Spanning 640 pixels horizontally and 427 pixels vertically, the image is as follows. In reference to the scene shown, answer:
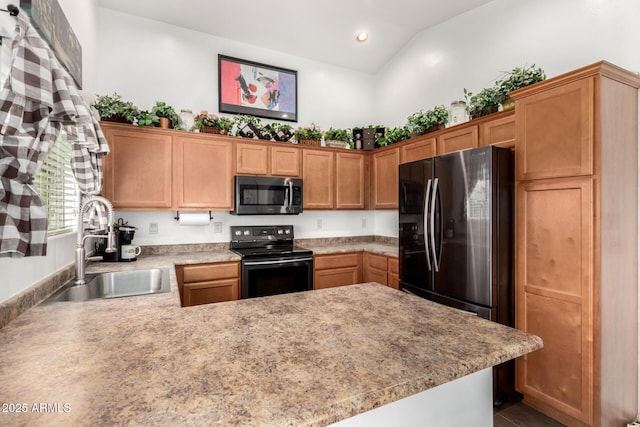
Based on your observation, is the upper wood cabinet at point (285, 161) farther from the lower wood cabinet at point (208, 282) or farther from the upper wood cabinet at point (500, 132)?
the upper wood cabinet at point (500, 132)

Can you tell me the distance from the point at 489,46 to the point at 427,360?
11.2ft

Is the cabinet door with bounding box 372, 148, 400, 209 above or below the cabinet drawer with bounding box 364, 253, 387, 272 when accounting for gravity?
above

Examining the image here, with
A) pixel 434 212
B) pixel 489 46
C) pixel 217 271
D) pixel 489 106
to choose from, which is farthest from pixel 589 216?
pixel 217 271

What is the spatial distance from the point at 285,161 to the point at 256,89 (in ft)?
3.38

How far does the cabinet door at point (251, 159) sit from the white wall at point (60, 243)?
4.63 feet

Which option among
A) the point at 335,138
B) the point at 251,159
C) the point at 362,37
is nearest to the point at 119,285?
the point at 251,159

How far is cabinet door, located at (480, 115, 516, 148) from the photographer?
7.79 ft

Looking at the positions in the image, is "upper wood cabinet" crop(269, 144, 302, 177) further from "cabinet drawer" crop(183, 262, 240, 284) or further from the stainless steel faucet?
the stainless steel faucet

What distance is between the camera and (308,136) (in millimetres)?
3766

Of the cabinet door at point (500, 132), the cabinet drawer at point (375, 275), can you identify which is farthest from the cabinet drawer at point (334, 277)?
the cabinet door at point (500, 132)

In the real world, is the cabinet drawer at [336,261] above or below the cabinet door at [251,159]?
below

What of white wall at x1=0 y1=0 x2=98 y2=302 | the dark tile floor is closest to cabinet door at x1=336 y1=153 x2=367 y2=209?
the dark tile floor

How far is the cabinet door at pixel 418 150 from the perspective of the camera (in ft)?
10.4

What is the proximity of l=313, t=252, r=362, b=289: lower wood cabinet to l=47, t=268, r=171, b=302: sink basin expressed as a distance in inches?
64.0
